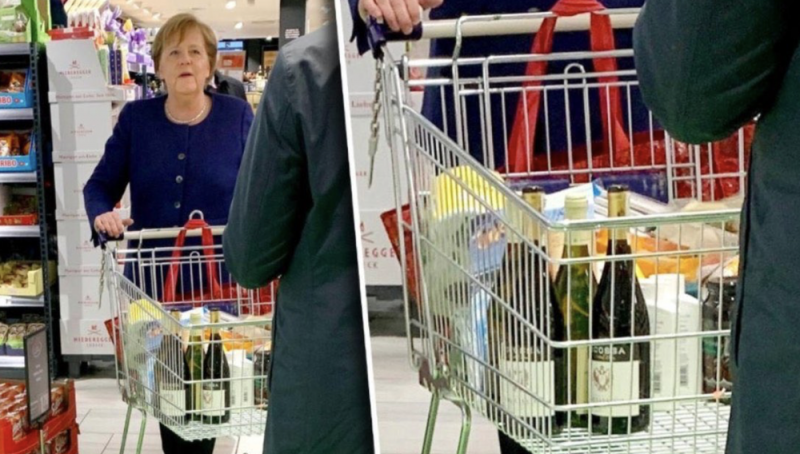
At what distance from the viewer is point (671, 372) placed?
42.8 inches

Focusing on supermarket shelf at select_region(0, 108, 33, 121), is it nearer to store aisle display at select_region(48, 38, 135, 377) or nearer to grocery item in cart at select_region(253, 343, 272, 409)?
store aisle display at select_region(48, 38, 135, 377)

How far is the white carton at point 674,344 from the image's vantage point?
1.08 m

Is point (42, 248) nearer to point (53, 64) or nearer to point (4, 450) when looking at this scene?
point (53, 64)

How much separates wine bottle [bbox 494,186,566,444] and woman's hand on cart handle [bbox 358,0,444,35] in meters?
0.24

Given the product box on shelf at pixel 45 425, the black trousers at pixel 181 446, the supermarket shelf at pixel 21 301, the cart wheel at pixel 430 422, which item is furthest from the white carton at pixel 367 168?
the supermarket shelf at pixel 21 301

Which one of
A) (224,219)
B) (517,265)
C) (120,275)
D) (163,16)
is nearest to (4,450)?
(120,275)

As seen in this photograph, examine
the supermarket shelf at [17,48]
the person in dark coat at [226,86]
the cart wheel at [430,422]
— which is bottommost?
the cart wheel at [430,422]

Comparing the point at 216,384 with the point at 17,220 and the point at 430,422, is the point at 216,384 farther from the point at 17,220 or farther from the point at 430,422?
the point at 17,220

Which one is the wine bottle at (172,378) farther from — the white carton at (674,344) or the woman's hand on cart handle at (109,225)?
the white carton at (674,344)

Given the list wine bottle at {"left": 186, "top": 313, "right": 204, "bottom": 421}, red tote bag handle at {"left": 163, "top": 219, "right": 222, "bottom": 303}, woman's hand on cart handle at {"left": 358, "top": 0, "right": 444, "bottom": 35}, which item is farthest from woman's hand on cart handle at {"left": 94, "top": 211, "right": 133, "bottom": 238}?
woman's hand on cart handle at {"left": 358, "top": 0, "right": 444, "bottom": 35}

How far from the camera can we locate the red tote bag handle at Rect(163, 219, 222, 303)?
5.69 feet

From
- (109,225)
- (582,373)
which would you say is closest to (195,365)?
(109,225)

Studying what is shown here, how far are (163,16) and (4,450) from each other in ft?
4.20

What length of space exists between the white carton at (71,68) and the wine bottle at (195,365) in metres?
2.66
